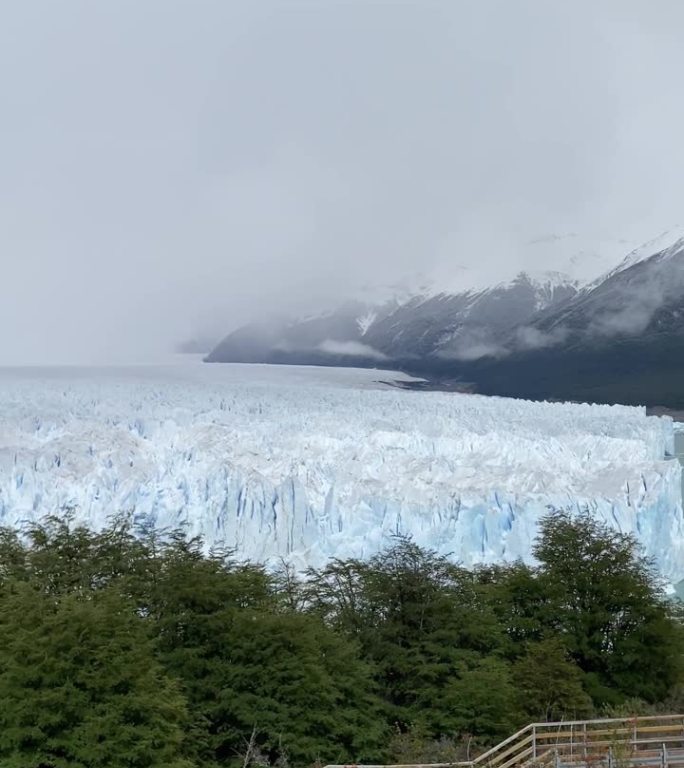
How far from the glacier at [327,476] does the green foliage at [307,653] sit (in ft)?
12.9

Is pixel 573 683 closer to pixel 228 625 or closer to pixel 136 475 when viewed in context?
pixel 228 625

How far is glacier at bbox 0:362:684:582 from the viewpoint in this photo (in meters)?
21.4

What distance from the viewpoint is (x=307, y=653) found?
11688 millimetres

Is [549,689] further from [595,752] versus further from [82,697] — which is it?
[82,697]

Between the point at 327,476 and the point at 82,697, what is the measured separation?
44.9ft

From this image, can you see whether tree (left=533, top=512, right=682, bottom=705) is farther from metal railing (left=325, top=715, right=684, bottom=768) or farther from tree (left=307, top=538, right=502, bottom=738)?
metal railing (left=325, top=715, right=684, bottom=768)

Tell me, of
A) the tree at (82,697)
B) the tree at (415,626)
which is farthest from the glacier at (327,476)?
the tree at (82,697)

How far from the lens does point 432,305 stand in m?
90.0

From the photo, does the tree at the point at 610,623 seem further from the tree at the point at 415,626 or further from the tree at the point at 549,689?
the tree at the point at 415,626

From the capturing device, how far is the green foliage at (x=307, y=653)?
31.1 feet

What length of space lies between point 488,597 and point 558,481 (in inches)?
307

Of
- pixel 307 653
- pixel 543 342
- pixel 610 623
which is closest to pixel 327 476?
pixel 610 623

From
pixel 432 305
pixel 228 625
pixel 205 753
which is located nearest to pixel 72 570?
pixel 228 625

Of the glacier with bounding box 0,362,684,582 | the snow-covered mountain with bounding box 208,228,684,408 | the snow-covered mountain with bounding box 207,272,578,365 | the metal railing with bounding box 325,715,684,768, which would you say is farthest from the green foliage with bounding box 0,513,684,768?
the snow-covered mountain with bounding box 207,272,578,365
